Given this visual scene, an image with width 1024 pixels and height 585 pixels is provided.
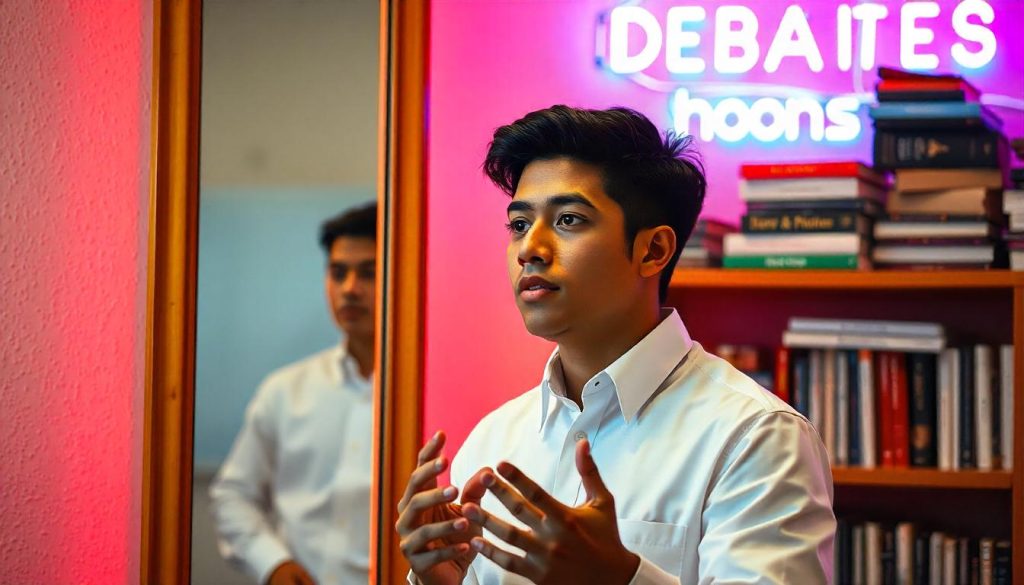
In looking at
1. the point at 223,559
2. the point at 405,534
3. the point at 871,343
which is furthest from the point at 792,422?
the point at 223,559

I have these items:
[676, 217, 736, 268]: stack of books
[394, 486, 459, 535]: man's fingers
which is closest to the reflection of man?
[676, 217, 736, 268]: stack of books

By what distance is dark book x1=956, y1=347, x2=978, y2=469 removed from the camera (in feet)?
8.88

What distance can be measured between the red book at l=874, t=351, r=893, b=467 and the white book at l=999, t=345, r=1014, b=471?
24 cm

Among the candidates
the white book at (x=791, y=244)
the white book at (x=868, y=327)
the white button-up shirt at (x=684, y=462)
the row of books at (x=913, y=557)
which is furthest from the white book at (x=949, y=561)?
the white button-up shirt at (x=684, y=462)

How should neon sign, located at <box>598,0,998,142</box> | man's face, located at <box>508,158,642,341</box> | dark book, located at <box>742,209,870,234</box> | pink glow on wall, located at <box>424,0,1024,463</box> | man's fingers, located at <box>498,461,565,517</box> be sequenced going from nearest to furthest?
1. man's fingers, located at <box>498,461,565,517</box>
2. man's face, located at <box>508,158,642,341</box>
3. dark book, located at <box>742,209,870,234</box>
4. neon sign, located at <box>598,0,998,142</box>
5. pink glow on wall, located at <box>424,0,1024,463</box>

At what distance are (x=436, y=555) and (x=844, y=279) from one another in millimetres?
1414

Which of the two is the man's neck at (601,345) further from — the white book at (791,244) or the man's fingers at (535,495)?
the white book at (791,244)

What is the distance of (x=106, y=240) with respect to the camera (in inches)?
114

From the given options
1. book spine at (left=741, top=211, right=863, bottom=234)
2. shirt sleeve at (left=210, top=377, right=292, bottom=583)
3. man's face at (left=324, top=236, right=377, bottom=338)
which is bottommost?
shirt sleeve at (left=210, top=377, right=292, bottom=583)

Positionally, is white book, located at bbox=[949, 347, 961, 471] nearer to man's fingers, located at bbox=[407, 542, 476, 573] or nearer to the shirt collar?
the shirt collar

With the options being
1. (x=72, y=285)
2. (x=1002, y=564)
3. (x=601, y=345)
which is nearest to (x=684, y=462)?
(x=601, y=345)

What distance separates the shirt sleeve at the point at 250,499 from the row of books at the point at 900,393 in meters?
1.24

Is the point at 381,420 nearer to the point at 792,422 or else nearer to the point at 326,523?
the point at 326,523

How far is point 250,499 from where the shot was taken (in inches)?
113
